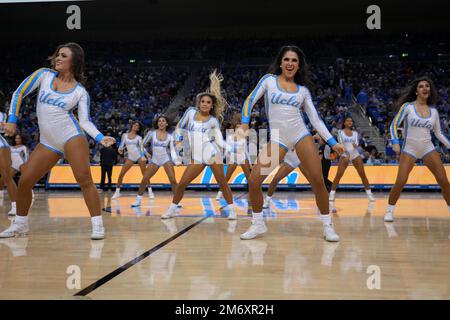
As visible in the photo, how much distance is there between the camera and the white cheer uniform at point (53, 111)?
4480mm

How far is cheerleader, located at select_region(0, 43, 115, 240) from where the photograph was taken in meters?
4.48

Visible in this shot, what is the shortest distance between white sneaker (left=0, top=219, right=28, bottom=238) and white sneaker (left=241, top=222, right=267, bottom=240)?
2416 mm

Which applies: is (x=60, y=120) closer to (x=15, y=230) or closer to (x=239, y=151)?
(x=15, y=230)

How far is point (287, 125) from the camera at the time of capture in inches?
184

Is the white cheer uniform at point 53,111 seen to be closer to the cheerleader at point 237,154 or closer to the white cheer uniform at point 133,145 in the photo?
the cheerleader at point 237,154

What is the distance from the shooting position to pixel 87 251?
407cm

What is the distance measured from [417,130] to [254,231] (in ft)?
8.54

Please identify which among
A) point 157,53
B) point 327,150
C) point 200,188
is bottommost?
point 200,188

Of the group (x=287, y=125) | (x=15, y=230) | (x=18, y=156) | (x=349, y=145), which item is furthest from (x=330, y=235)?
(x=18, y=156)

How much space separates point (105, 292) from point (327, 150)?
27.4ft

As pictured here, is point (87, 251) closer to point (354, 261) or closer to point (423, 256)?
point (354, 261)

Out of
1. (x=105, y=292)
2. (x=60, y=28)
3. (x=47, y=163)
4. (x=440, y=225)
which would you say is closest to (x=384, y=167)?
(x=440, y=225)

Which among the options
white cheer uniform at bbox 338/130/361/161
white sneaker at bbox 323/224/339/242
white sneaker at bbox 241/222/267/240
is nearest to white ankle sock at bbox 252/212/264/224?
white sneaker at bbox 241/222/267/240
